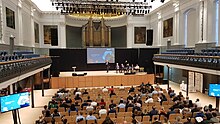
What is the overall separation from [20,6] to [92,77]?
9783 mm

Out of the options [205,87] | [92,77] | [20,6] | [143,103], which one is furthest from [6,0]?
[205,87]

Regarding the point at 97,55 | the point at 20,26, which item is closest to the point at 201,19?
the point at 97,55

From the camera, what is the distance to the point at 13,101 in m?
7.87

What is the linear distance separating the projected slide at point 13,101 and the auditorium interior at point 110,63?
37 millimetres

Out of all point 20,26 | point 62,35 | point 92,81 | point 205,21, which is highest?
point 205,21

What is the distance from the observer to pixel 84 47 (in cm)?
2786

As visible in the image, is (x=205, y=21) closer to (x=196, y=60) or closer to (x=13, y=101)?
(x=196, y=60)

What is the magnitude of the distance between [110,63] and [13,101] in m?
20.2

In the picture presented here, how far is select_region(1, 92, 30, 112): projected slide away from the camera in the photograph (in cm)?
748

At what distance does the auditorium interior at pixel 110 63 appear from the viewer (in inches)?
393

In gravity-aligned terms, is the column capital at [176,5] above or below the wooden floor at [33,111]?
above

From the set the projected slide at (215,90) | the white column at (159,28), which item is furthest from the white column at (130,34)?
the projected slide at (215,90)

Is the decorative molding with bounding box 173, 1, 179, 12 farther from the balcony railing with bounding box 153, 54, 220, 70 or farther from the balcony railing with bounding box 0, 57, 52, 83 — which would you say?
the balcony railing with bounding box 0, 57, 52, 83

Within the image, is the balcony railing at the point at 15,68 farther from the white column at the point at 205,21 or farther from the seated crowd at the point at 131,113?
the white column at the point at 205,21
